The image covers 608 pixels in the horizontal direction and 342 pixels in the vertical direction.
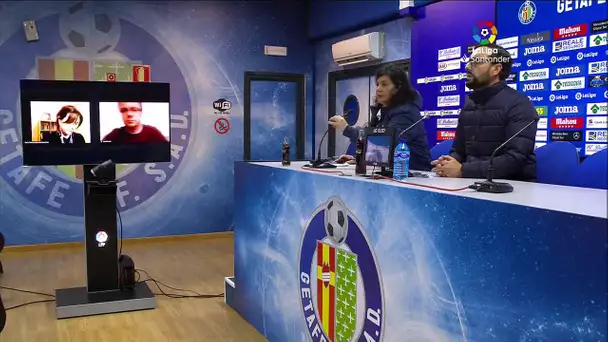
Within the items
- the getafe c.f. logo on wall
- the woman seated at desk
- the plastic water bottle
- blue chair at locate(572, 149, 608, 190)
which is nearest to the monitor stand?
the getafe c.f. logo on wall

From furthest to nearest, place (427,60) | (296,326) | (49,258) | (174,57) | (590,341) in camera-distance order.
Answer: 1. (174,57)
2. (49,258)
3. (427,60)
4. (296,326)
5. (590,341)

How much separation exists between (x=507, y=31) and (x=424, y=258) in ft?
8.84

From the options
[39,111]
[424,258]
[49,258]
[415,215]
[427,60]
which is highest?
[427,60]

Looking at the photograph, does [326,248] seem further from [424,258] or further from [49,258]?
[49,258]

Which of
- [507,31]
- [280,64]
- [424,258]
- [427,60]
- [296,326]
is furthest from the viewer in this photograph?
[280,64]

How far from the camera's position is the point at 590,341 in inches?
57.5

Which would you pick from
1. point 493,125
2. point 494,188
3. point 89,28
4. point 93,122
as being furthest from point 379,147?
point 89,28

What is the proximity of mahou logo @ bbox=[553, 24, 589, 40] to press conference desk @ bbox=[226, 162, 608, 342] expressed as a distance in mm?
1874

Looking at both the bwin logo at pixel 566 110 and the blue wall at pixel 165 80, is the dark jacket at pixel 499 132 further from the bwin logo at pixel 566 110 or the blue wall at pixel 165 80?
the blue wall at pixel 165 80

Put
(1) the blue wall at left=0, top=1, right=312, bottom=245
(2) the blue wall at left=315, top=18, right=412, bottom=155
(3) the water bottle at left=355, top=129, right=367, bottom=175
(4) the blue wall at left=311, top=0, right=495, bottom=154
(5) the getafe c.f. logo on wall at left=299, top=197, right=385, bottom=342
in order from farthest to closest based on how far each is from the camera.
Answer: (1) the blue wall at left=0, top=1, right=312, bottom=245
(2) the blue wall at left=315, top=18, right=412, bottom=155
(4) the blue wall at left=311, top=0, right=495, bottom=154
(3) the water bottle at left=355, top=129, right=367, bottom=175
(5) the getafe c.f. logo on wall at left=299, top=197, right=385, bottom=342

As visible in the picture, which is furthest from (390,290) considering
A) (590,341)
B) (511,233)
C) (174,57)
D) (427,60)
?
(174,57)

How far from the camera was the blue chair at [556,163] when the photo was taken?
109 inches

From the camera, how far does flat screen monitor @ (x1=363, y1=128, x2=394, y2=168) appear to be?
8.26 ft

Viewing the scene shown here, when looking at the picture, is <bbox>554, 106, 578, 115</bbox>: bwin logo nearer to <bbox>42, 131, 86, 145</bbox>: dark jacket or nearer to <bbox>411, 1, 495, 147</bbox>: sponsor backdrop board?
<bbox>411, 1, 495, 147</bbox>: sponsor backdrop board
